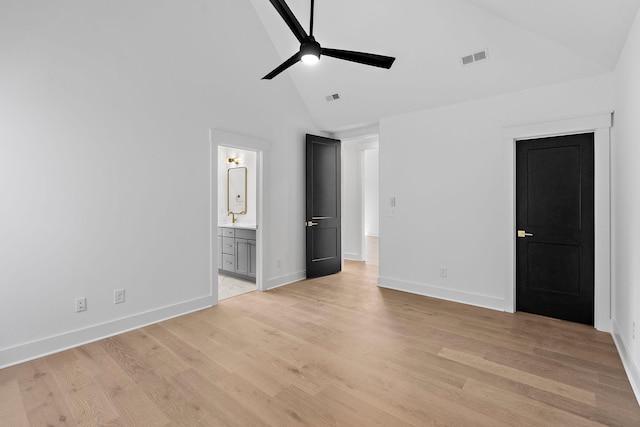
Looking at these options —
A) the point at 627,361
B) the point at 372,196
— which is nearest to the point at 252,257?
the point at 627,361

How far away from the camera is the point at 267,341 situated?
299 centimetres

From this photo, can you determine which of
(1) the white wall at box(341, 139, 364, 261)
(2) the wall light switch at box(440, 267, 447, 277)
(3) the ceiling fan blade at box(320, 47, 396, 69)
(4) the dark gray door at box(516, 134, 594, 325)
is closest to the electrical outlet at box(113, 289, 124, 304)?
(3) the ceiling fan blade at box(320, 47, 396, 69)

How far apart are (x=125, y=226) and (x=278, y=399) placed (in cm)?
233

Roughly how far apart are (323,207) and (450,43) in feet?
10.0

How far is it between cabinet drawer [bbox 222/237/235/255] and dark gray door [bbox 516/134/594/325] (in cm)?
415

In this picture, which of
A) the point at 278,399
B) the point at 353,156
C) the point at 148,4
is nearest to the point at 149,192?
the point at 148,4

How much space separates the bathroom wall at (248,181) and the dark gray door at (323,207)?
3.18ft

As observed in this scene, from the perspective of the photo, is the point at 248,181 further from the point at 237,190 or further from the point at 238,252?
the point at 238,252

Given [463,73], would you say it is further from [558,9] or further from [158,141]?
[158,141]

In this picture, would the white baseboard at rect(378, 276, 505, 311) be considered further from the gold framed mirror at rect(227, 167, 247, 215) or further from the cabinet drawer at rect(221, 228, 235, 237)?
the gold framed mirror at rect(227, 167, 247, 215)

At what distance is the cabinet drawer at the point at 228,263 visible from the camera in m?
5.40

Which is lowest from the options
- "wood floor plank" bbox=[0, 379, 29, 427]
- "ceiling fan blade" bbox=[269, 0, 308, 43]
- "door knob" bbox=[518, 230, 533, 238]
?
"wood floor plank" bbox=[0, 379, 29, 427]

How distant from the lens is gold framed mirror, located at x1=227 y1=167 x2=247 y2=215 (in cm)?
599

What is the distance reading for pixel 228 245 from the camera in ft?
18.0
